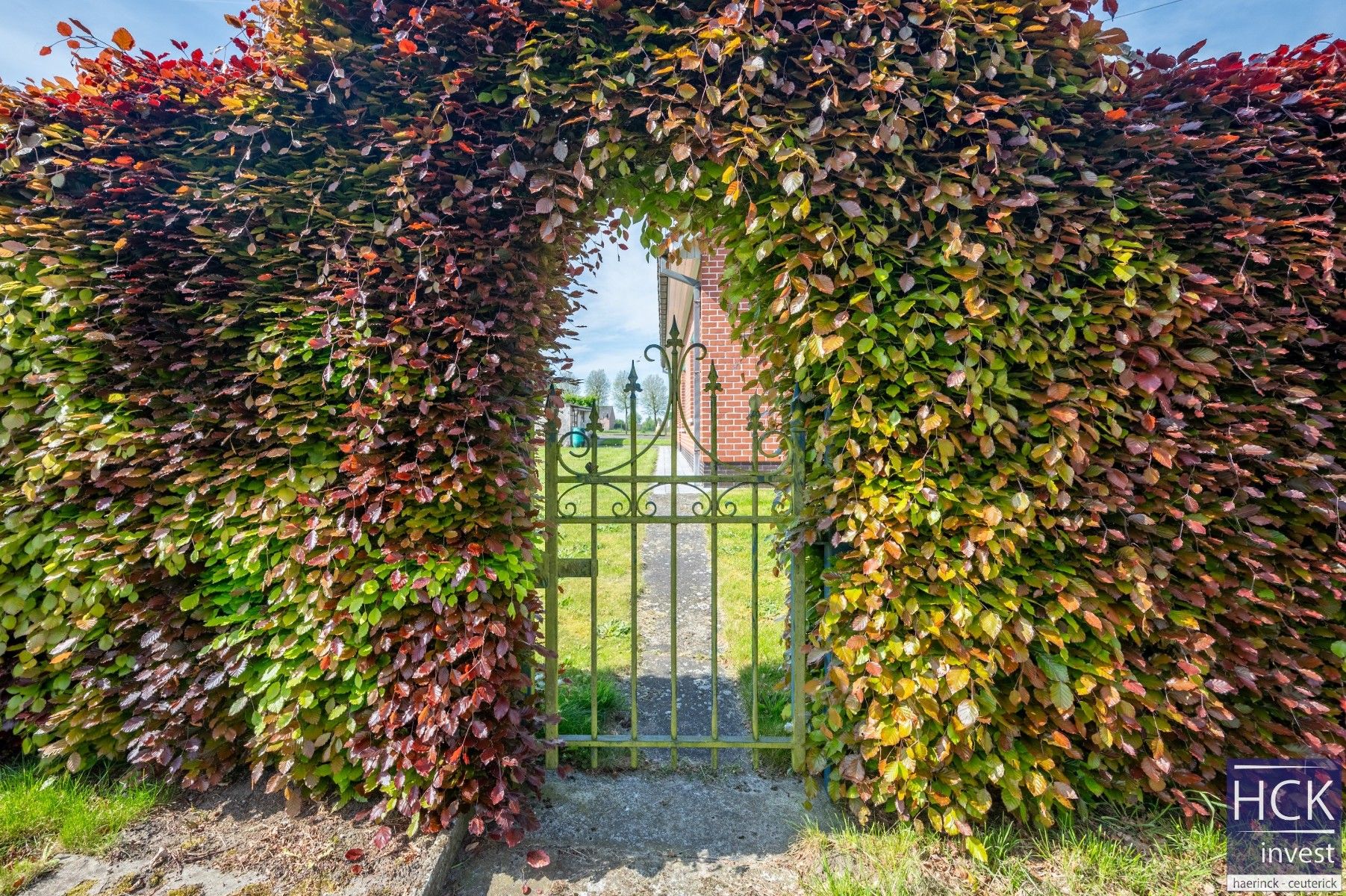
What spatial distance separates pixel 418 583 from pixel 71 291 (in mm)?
1735

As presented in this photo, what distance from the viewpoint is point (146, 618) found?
2094mm

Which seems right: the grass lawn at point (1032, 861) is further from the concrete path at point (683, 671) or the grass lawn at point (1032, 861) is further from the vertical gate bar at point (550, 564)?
the vertical gate bar at point (550, 564)

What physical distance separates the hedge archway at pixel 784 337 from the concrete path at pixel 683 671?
2.33 feet

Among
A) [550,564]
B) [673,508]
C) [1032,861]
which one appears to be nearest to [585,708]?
[550,564]

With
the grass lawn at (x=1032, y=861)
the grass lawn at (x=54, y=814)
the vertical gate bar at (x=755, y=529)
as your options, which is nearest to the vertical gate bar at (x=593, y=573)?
the vertical gate bar at (x=755, y=529)

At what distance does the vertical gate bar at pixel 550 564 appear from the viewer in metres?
2.31

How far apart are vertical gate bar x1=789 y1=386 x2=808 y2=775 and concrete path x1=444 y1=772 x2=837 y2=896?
0.73 feet

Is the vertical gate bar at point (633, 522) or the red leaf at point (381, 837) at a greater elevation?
the vertical gate bar at point (633, 522)

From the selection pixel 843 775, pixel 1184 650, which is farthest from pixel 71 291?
pixel 1184 650

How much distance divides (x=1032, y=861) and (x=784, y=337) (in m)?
2.13

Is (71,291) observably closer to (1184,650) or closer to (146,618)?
(146,618)

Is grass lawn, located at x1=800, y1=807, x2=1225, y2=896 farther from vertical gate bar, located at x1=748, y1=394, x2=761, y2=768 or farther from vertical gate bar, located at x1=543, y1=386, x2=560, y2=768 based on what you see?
vertical gate bar, located at x1=543, y1=386, x2=560, y2=768

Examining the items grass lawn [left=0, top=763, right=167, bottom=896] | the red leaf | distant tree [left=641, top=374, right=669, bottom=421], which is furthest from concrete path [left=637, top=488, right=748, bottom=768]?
distant tree [left=641, top=374, right=669, bottom=421]

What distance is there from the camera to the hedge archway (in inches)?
75.2
